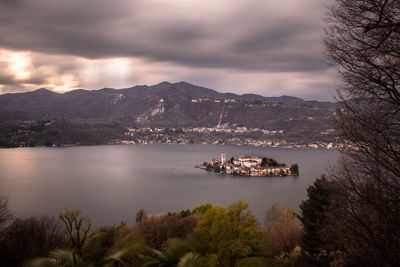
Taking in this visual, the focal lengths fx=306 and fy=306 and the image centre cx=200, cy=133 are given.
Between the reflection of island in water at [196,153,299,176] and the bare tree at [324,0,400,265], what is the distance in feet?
189

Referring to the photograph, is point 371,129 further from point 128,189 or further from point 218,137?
point 218,137

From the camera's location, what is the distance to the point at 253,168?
64188 millimetres

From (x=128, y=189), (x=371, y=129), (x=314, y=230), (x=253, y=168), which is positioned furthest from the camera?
(x=253, y=168)

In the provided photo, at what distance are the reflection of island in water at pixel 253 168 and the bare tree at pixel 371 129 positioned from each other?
189 feet

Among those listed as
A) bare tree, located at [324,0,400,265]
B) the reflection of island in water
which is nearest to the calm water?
the reflection of island in water

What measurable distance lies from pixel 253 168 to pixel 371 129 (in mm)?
62125

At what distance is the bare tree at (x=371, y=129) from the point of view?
294 centimetres

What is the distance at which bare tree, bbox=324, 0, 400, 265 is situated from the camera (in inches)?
116

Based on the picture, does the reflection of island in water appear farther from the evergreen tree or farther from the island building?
the evergreen tree

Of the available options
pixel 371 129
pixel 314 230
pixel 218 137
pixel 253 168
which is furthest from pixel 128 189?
pixel 218 137

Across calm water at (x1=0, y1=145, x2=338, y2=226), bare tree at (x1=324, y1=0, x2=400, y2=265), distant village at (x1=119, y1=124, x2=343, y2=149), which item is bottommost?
calm water at (x1=0, y1=145, x2=338, y2=226)

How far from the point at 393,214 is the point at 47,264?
3123mm

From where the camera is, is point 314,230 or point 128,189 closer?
point 314,230

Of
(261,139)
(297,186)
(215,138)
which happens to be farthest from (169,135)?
(297,186)
